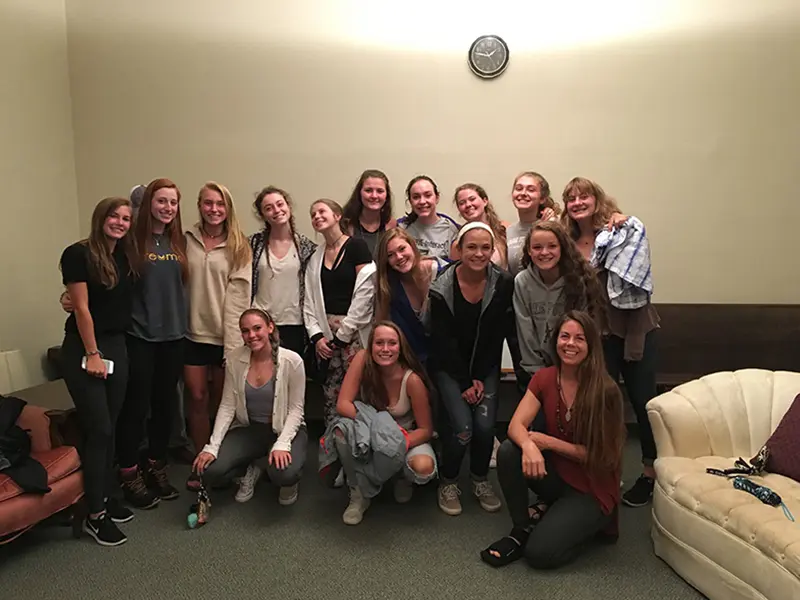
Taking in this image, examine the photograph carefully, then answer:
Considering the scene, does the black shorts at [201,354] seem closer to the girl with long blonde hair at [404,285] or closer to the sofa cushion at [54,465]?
the sofa cushion at [54,465]

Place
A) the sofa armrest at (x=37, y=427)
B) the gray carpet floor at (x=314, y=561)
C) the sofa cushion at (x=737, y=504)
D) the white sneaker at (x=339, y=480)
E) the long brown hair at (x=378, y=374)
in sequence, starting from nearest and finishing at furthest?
the sofa cushion at (x=737, y=504) < the gray carpet floor at (x=314, y=561) < the sofa armrest at (x=37, y=427) < the long brown hair at (x=378, y=374) < the white sneaker at (x=339, y=480)

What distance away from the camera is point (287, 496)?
2766 mm

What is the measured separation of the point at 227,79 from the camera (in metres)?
4.13

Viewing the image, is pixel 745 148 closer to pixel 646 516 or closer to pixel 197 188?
pixel 646 516

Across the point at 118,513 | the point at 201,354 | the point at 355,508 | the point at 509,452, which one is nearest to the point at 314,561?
the point at 355,508

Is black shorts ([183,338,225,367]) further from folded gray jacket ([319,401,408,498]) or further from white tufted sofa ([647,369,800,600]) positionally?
white tufted sofa ([647,369,800,600])

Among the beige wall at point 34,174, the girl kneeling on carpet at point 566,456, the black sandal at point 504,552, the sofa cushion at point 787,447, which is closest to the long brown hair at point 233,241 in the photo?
the girl kneeling on carpet at point 566,456

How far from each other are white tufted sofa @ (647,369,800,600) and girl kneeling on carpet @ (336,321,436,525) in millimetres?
932

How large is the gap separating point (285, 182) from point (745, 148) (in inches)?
121

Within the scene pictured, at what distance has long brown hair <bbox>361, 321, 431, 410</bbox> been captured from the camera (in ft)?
8.78

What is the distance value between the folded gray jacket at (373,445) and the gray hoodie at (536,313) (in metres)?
0.64

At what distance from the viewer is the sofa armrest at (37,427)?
246 centimetres

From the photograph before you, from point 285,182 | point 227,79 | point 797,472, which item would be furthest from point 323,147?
point 797,472

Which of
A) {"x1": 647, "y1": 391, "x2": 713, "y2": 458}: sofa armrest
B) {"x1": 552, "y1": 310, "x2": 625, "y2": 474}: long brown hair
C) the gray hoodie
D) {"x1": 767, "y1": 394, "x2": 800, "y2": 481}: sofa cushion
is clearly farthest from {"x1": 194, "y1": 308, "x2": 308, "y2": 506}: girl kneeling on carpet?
{"x1": 767, "y1": 394, "x2": 800, "y2": 481}: sofa cushion
